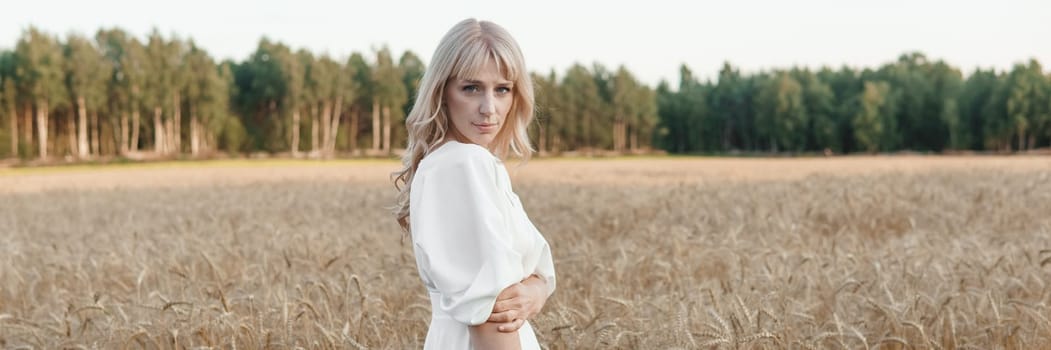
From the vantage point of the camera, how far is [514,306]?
1.81m

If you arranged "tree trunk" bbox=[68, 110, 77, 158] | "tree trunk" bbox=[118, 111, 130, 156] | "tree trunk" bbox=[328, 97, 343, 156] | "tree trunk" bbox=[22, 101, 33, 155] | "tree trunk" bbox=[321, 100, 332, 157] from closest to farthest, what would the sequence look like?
"tree trunk" bbox=[22, 101, 33, 155], "tree trunk" bbox=[68, 110, 77, 158], "tree trunk" bbox=[118, 111, 130, 156], "tree trunk" bbox=[328, 97, 343, 156], "tree trunk" bbox=[321, 100, 332, 157]

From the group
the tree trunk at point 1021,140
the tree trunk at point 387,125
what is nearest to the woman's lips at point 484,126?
the tree trunk at point 387,125

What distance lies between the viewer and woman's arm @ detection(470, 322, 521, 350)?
5.88 feet

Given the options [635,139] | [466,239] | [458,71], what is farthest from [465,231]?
[635,139]

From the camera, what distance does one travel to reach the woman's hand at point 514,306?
5.86 feet

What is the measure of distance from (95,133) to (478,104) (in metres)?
70.5

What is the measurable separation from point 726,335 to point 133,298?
3194 millimetres

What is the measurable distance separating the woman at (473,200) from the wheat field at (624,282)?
0.98ft

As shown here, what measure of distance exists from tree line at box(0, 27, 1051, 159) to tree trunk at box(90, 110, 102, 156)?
306 mm

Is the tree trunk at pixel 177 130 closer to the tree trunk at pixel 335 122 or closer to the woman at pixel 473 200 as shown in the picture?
the tree trunk at pixel 335 122

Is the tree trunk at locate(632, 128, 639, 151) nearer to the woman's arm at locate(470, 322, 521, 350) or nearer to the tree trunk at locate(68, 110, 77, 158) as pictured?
the tree trunk at locate(68, 110, 77, 158)

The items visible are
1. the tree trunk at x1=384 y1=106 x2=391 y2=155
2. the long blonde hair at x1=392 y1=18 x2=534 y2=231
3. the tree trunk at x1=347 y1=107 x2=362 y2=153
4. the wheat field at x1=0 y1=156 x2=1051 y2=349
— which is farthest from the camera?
the tree trunk at x1=347 y1=107 x2=362 y2=153

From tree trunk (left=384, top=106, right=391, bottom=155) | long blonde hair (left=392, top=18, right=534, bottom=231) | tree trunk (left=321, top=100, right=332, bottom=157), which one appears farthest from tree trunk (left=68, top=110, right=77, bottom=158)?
long blonde hair (left=392, top=18, right=534, bottom=231)

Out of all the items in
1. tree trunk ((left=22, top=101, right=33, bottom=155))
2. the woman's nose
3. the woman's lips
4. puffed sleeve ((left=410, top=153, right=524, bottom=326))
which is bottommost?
puffed sleeve ((left=410, top=153, right=524, bottom=326))
